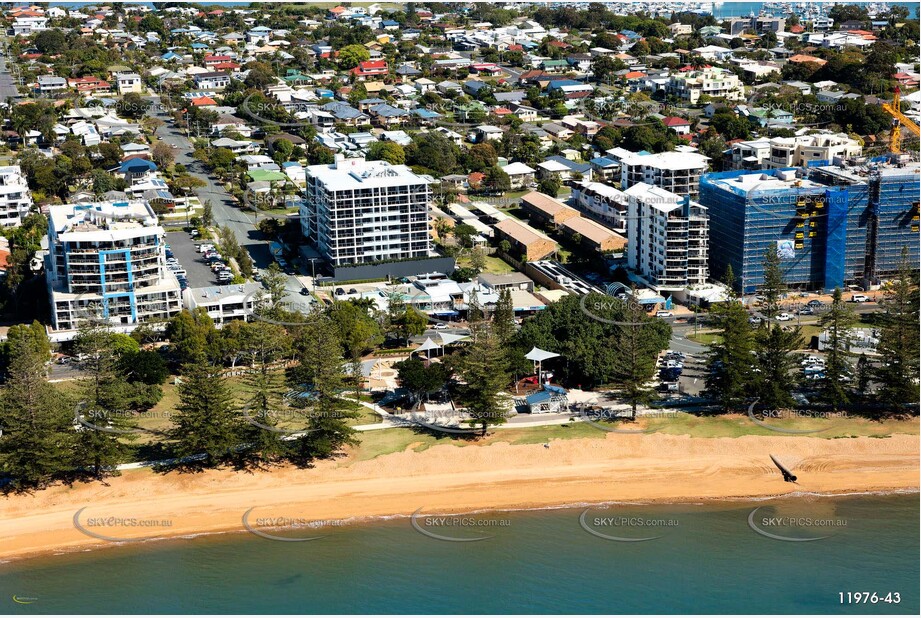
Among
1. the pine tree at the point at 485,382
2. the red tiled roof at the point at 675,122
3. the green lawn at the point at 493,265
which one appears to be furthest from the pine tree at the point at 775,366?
the red tiled roof at the point at 675,122

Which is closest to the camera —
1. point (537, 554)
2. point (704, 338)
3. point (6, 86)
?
point (537, 554)

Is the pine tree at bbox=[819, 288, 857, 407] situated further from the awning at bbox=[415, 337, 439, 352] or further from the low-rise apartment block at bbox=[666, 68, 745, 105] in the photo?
the low-rise apartment block at bbox=[666, 68, 745, 105]

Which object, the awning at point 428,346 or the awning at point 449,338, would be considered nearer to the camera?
the awning at point 428,346

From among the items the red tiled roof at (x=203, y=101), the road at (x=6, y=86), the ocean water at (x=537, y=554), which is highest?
the road at (x=6, y=86)

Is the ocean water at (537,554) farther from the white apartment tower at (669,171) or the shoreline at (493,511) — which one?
the white apartment tower at (669,171)

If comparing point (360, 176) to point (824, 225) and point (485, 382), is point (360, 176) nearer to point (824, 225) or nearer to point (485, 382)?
point (485, 382)

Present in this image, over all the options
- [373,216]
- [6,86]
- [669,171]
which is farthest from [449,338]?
[6,86]

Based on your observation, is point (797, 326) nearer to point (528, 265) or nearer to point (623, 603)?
point (528, 265)
